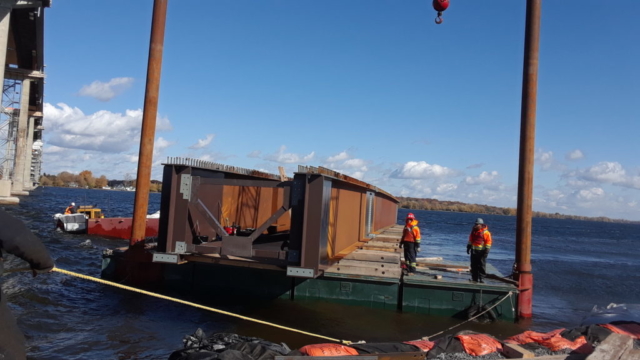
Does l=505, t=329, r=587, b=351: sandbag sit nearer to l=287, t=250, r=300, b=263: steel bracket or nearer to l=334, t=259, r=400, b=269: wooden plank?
l=287, t=250, r=300, b=263: steel bracket

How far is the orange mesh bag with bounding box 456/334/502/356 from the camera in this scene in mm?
6730

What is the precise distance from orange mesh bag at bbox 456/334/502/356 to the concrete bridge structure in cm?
2820

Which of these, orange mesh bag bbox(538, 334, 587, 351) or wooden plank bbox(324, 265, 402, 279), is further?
wooden plank bbox(324, 265, 402, 279)

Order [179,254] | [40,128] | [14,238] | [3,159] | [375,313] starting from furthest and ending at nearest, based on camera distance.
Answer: [40,128]
[3,159]
[375,313]
[179,254]
[14,238]

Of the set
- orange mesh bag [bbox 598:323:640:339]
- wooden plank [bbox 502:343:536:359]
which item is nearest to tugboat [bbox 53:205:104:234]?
wooden plank [bbox 502:343:536:359]

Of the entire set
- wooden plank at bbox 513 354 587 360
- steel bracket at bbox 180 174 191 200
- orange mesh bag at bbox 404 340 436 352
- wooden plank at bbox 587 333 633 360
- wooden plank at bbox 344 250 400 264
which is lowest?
orange mesh bag at bbox 404 340 436 352

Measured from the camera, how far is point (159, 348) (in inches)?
332

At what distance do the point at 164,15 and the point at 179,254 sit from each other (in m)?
6.36

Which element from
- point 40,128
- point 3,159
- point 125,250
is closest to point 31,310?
point 125,250

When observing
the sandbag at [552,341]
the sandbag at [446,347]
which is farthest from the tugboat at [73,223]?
the sandbag at [552,341]

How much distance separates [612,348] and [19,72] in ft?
186

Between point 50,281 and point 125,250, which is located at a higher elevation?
point 125,250

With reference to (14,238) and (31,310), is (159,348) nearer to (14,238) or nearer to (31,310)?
(31,310)


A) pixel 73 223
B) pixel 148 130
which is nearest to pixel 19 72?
pixel 73 223
